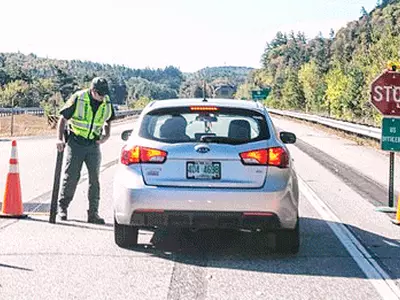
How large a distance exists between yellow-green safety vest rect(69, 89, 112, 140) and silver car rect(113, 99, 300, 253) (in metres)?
2.06

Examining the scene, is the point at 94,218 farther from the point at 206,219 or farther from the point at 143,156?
the point at 206,219

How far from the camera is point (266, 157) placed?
7082 millimetres

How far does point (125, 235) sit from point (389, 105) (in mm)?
5184

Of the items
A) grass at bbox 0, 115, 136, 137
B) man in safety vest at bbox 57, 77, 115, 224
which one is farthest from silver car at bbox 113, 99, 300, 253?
grass at bbox 0, 115, 136, 137

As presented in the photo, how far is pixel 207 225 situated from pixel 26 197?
17.7 ft

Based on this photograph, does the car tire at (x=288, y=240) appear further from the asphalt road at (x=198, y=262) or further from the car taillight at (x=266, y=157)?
the car taillight at (x=266, y=157)

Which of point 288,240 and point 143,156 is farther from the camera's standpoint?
point 288,240

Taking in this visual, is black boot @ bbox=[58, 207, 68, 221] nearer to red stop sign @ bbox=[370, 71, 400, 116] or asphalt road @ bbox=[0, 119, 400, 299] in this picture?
asphalt road @ bbox=[0, 119, 400, 299]

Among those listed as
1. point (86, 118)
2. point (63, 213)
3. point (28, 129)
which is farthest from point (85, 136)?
point (28, 129)

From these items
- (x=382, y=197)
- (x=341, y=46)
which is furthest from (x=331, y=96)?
(x=341, y=46)

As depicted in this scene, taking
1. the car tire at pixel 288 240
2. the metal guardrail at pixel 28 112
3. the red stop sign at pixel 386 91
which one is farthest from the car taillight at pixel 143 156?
the metal guardrail at pixel 28 112

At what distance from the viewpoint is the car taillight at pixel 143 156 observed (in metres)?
7.07

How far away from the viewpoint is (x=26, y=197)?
1165 centimetres

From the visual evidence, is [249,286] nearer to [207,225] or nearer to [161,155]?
[207,225]
